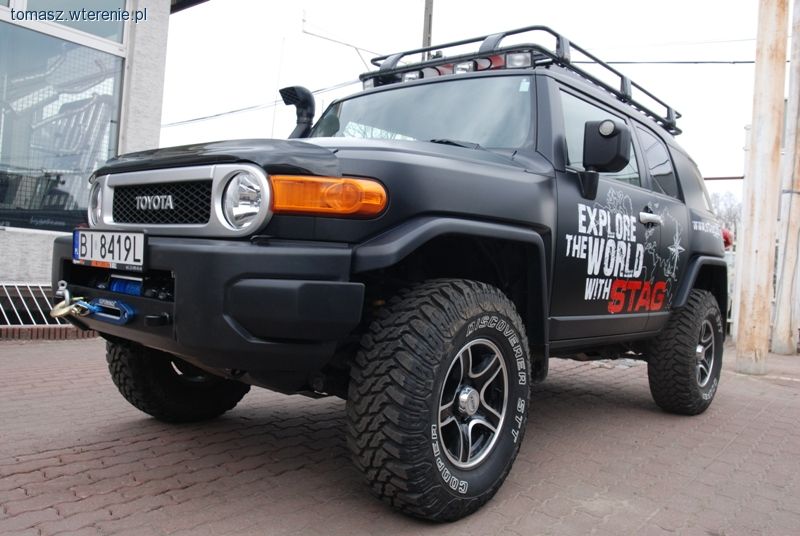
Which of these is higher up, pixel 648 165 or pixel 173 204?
pixel 648 165

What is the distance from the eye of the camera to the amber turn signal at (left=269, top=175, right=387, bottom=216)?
2195 mm

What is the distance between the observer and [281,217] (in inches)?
86.6

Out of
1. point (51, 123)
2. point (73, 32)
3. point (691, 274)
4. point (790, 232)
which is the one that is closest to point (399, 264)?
point (691, 274)

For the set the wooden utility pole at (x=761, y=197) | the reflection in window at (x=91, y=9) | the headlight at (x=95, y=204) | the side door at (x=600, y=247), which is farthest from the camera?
the reflection in window at (x=91, y=9)

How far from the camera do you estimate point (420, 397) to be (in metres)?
2.29

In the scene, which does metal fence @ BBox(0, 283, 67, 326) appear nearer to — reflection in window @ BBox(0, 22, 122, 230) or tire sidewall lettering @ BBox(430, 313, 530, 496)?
reflection in window @ BBox(0, 22, 122, 230)

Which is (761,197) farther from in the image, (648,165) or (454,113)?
(454,113)

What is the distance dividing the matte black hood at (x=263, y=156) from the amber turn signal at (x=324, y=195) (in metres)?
0.03

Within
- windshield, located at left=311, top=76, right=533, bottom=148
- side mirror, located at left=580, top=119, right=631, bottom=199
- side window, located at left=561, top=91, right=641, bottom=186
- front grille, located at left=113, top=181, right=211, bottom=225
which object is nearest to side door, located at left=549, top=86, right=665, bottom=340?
side window, located at left=561, top=91, right=641, bottom=186

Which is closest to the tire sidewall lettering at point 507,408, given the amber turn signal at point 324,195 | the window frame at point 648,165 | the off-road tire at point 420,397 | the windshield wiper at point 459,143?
the off-road tire at point 420,397

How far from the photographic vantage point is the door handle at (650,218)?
151 inches

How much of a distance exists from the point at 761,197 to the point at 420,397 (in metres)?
6.56

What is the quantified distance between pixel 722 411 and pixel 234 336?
4.26 meters

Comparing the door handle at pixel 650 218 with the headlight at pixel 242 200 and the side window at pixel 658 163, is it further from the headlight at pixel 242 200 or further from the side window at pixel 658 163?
the headlight at pixel 242 200
